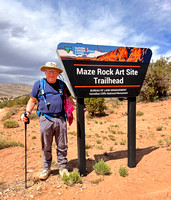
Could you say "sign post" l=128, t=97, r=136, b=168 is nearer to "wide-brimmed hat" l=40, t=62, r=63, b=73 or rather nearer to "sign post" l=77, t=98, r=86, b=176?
"sign post" l=77, t=98, r=86, b=176

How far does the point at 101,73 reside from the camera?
337cm

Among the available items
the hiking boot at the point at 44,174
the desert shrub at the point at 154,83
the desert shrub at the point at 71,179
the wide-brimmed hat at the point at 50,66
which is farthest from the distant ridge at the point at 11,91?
the desert shrub at the point at 71,179

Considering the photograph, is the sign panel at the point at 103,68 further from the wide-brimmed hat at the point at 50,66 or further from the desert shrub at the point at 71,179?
the desert shrub at the point at 71,179

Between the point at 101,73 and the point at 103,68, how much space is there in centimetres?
11

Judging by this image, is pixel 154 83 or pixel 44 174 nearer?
pixel 44 174

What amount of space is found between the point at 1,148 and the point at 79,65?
4.28 metres

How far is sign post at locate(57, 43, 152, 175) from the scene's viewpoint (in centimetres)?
314

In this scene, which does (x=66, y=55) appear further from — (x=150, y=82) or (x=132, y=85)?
(x=150, y=82)

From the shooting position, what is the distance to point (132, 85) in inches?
143

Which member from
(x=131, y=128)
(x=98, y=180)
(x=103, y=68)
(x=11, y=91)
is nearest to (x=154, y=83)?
(x=131, y=128)

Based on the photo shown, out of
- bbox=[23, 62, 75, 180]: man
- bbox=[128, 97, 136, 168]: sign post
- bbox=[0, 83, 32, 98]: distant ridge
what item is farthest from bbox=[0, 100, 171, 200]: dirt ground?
bbox=[0, 83, 32, 98]: distant ridge

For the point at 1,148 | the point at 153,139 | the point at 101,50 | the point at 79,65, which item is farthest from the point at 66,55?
the point at 153,139

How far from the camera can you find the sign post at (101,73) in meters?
3.14

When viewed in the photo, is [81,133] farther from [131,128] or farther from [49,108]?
[131,128]
